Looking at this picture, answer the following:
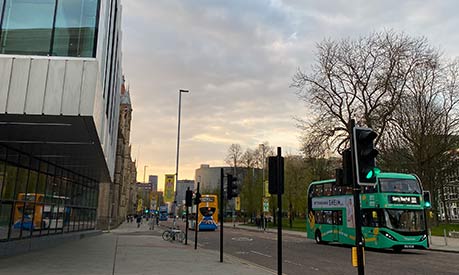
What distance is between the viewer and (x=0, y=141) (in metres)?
14.0

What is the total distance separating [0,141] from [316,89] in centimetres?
2732

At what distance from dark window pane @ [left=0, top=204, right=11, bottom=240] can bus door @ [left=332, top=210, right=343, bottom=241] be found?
18364mm

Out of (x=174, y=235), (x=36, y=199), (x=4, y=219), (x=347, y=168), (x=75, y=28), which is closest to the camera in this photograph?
(x=347, y=168)

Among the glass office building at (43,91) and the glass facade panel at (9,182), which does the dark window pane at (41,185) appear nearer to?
the glass office building at (43,91)

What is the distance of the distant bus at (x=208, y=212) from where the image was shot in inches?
1697

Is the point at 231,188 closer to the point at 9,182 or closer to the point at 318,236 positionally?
the point at 9,182

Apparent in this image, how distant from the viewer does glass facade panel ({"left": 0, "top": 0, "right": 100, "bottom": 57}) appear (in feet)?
34.9

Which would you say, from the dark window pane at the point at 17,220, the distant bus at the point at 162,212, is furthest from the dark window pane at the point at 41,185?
the distant bus at the point at 162,212

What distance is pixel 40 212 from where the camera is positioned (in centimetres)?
2002

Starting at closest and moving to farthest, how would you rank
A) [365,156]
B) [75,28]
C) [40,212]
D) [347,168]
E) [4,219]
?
[365,156], [347,168], [75,28], [4,219], [40,212]

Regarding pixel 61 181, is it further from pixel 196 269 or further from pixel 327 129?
pixel 327 129

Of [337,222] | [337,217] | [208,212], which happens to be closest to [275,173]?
[337,217]

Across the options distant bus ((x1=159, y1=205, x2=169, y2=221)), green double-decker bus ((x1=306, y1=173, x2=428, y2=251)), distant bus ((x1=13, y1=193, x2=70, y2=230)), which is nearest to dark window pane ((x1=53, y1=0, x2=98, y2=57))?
distant bus ((x1=13, y1=193, x2=70, y2=230))

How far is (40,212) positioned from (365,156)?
1826 cm
